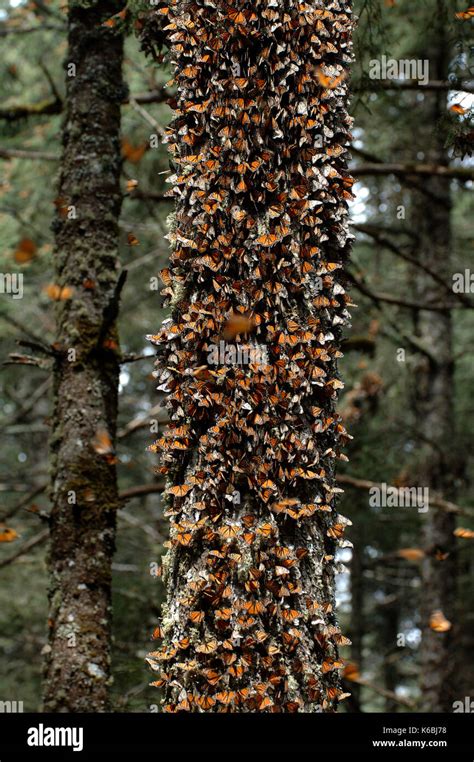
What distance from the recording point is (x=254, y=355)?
2422mm

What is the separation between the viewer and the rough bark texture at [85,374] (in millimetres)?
3723

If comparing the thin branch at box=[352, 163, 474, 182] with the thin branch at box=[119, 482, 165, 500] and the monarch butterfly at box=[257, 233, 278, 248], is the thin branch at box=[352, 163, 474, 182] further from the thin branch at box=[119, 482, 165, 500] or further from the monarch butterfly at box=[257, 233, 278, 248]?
the monarch butterfly at box=[257, 233, 278, 248]

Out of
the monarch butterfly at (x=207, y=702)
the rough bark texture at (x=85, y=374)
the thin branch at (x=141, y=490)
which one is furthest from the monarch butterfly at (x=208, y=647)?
the thin branch at (x=141, y=490)

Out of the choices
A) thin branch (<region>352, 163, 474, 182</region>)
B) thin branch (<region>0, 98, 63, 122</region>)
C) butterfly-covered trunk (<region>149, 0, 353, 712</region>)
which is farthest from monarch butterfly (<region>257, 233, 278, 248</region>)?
thin branch (<region>0, 98, 63, 122</region>)

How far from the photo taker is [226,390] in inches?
95.1

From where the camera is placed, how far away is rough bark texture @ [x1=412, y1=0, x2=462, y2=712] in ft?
26.0

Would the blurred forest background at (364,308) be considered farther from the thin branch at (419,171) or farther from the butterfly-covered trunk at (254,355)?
the butterfly-covered trunk at (254,355)

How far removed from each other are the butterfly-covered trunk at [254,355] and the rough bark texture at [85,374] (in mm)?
1408

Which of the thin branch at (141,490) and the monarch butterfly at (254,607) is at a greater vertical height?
the thin branch at (141,490)

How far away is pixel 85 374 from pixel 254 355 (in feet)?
6.12

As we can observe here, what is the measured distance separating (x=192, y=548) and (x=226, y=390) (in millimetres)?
530
